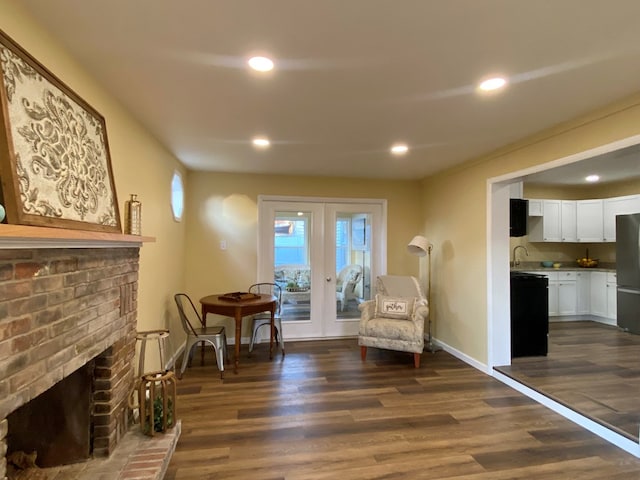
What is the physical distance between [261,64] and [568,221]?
238 inches

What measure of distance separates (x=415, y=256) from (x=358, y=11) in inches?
163

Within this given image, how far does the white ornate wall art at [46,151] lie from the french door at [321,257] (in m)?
2.92

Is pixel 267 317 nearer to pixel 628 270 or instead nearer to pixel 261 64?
pixel 261 64

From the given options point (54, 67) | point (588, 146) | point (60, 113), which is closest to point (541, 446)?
point (588, 146)

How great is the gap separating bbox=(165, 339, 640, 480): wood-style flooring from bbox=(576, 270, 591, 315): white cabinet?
354cm

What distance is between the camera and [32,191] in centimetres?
130

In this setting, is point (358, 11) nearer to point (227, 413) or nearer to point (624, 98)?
point (624, 98)

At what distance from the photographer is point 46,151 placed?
4.65 feet

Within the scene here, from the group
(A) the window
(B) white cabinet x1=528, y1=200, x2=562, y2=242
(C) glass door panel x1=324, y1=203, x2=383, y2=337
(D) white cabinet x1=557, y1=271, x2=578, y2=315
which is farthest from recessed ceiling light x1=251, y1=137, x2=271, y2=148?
(D) white cabinet x1=557, y1=271, x2=578, y2=315

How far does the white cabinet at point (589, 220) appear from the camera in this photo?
5.76 metres

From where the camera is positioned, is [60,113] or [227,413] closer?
[60,113]

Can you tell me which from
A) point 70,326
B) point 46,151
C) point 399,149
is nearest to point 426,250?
point 399,149

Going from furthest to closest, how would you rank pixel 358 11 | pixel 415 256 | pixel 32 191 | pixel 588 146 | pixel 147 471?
1. pixel 415 256
2. pixel 588 146
3. pixel 147 471
4. pixel 358 11
5. pixel 32 191

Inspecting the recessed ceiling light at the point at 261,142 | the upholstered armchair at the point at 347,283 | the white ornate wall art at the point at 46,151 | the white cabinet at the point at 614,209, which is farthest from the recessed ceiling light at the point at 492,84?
the white cabinet at the point at 614,209
